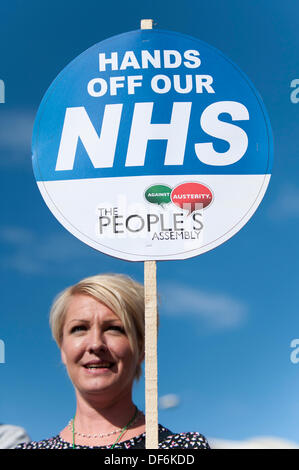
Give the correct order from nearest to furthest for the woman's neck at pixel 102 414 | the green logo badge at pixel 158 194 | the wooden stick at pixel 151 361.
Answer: the wooden stick at pixel 151 361 → the green logo badge at pixel 158 194 → the woman's neck at pixel 102 414

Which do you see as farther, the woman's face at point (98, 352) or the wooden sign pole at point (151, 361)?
the woman's face at point (98, 352)

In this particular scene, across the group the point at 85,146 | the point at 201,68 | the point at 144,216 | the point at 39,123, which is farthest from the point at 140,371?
the point at 201,68

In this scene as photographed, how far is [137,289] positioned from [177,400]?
19.0 inches

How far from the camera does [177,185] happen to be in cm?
234

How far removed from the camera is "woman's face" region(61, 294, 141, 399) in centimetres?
241

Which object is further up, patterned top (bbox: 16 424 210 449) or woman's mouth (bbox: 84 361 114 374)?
woman's mouth (bbox: 84 361 114 374)

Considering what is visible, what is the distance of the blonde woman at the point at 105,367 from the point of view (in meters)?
2.41

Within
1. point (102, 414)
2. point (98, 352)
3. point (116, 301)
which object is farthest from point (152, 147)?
point (102, 414)

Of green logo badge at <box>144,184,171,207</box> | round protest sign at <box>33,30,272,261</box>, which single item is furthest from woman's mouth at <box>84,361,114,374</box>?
green logo badge at <box>144,184,171,207</box>

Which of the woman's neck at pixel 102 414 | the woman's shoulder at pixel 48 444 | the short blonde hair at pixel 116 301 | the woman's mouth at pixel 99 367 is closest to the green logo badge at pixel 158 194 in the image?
the short blonde hair at pixel 116 301

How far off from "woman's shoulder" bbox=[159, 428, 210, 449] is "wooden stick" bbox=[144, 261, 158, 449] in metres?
0.23

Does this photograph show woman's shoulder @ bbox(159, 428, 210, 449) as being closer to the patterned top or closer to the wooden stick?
the patterned top

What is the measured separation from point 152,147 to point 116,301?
2.03 feet

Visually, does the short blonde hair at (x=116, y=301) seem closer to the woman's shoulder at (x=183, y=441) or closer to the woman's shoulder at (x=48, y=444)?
the woman's shoulder at (x=183, y=441)
